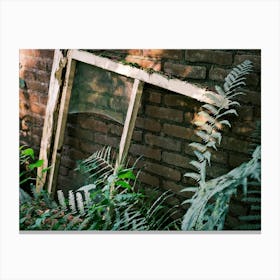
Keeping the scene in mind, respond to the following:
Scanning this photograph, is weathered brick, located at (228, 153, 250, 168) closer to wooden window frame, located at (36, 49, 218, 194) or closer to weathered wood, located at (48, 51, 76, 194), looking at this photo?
wooden window frame, located at (36, 49, 218, 194)

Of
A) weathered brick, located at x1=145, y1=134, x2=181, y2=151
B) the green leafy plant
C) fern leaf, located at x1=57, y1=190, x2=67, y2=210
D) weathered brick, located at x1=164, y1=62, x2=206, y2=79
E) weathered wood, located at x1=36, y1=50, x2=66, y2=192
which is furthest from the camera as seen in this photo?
weathered wood, located at x1=36, y1=50, x2=66, y2=192

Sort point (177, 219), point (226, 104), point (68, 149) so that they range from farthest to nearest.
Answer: point (68, 149) → point (177, 219) → point (226, 104)

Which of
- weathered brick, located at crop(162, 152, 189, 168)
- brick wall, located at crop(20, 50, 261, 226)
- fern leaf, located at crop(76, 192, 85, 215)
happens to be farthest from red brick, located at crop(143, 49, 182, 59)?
fern leaf, located at crop(76, 192, 85, 215)

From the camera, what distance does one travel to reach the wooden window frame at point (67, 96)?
2.03 meters

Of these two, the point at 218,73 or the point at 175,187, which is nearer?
the point at 218,73

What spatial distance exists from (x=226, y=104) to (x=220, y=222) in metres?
0.54

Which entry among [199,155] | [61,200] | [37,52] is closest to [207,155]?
[199,155]

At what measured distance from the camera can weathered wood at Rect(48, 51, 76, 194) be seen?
2.26 m

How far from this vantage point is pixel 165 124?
81.9 inches

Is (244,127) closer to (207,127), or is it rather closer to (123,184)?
(207,127)

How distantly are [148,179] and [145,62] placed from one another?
0.59 metres
